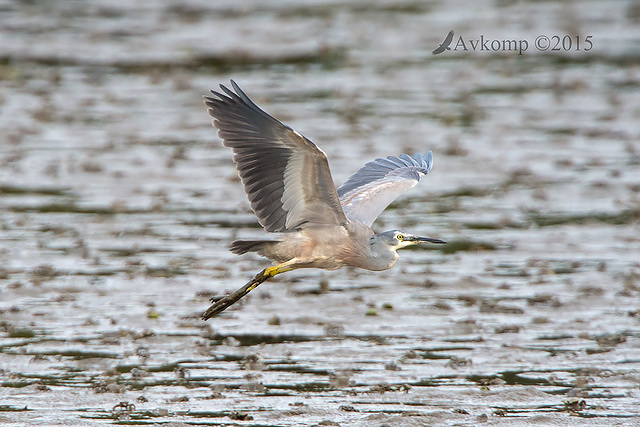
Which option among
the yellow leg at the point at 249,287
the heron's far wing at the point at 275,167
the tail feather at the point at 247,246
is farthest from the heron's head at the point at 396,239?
the tail feather at the point at 247,246

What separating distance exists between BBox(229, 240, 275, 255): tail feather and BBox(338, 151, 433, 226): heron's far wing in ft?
2.47

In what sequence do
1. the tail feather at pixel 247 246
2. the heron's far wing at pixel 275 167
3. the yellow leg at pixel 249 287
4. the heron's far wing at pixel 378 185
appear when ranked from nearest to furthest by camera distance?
the heron's far wing at pixel 275 167
the tail feather at pixel 247 246
the yellow leg at pixel 249 287
the heron's far wing at pixel 378 185

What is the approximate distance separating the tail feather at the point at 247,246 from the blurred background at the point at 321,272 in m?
0.84

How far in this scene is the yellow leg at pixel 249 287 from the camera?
24.7 feet

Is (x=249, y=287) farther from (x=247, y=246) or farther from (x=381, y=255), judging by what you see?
(x=381, y=255)

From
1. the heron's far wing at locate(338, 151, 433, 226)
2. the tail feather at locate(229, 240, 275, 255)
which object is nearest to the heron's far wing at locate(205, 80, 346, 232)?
the tail feather at locate(229, 240, 275, 255)

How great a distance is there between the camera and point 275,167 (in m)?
7.18

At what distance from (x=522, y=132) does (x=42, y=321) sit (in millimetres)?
8691

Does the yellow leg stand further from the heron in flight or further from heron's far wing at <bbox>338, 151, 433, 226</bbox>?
heron's far wing at <bbox>338, 151, 433, 226</bbox>

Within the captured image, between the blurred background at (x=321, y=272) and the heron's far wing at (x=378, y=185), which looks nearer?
the blurred background at (x=321, y=272)

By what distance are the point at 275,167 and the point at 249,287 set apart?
35.3 inches

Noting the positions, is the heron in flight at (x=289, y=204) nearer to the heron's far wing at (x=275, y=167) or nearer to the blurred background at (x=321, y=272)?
the heron's far wing at (x=275, y=167)

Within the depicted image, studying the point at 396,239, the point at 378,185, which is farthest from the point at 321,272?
the point at 396,239

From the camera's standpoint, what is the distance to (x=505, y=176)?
529 inches
